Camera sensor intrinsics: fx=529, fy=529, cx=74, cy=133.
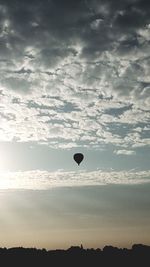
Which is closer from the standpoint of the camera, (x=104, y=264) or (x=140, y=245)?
(x=104, y=264)

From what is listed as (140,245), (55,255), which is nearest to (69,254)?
(55,255)

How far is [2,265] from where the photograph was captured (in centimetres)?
9644

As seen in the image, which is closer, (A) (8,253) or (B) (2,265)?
(B) (2,265)

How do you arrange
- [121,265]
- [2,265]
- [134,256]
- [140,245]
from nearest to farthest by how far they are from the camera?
[2,265] < [121,265] < [134,256] < [140,245]

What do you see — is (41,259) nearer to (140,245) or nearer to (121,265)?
(121,265)

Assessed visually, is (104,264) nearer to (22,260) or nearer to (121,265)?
(121,265)

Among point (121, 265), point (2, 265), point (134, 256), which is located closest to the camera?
point (2, 265)

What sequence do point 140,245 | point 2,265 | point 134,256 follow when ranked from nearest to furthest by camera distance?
point 2,265 < point 134,256 < point 140,245

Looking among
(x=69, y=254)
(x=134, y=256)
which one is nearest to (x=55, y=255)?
(x=69, y=254)

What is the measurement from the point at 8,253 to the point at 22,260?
6852mm

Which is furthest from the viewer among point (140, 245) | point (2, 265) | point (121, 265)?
point (140, 245)

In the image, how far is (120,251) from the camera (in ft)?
363

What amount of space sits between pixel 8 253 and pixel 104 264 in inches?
777

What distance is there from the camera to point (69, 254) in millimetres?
107000
